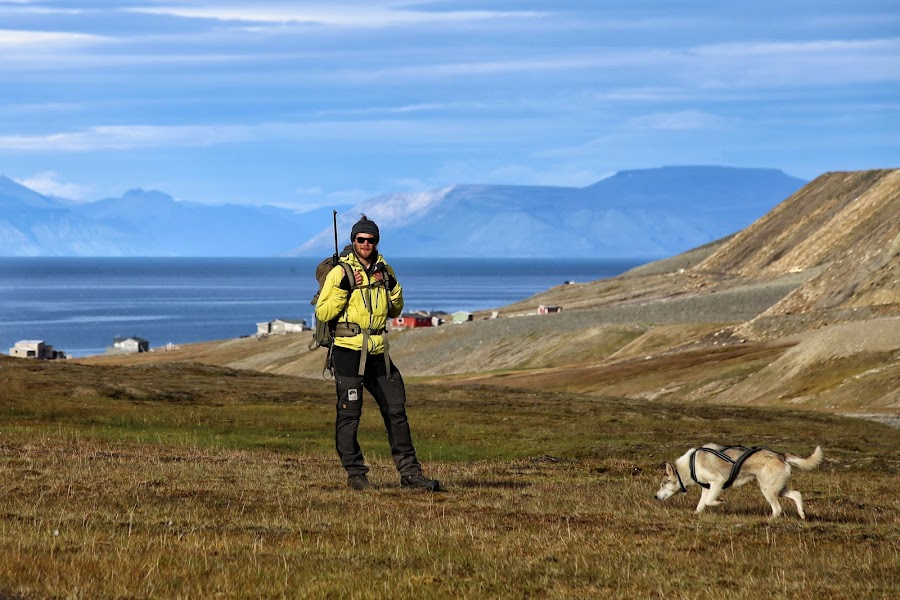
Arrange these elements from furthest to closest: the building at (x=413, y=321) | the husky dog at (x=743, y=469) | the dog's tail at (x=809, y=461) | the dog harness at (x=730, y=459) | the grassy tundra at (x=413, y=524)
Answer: the building at (x=413, y=321) → the dog harness at (x=730, y=459) → the husky dog at (x=743, y=469) → the dog's tail at (x=809, y=461) → the grassy tundra at (x=413, y=524)

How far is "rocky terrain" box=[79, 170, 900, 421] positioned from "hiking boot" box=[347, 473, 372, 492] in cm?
3846

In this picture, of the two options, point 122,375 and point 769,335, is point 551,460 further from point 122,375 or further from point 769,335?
point 769,335

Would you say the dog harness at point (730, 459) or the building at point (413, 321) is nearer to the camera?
the dog harness at point (730, 459)

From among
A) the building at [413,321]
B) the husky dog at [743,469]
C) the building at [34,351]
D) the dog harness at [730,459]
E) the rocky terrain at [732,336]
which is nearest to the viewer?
the husky dog at [743,469]

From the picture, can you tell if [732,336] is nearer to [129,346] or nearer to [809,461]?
[809,461]

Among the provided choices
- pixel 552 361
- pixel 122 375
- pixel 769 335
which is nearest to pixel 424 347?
pixel 552 361

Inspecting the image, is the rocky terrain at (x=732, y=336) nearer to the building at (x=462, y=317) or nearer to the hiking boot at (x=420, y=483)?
the building at (x=462, y=317)

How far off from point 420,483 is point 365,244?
346 centimetres

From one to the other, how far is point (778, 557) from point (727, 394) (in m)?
58.3

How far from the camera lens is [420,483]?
17984mm

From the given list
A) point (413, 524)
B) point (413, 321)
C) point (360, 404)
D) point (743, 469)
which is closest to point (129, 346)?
point (413, 321)

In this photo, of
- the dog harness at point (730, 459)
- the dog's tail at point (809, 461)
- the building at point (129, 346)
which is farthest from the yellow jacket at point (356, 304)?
the building at point (129, 346)

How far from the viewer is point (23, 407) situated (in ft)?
119

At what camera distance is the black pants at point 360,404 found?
57.6 feet
